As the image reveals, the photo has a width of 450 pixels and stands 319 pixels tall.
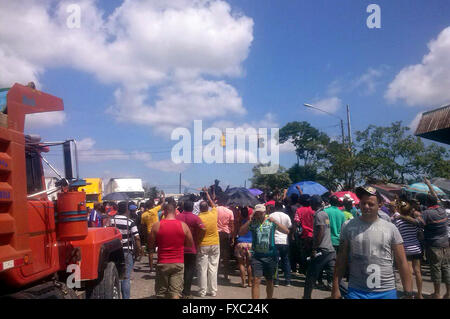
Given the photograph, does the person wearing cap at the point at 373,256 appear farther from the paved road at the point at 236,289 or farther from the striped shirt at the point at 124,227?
the striped shirt at the point at 124,227

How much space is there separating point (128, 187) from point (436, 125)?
2335 centimetres

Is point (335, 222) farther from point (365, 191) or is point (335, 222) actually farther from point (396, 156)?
point (396, 156)

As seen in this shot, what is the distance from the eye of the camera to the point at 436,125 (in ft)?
32.3

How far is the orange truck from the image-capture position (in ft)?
9.39

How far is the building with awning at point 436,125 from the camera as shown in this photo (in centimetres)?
966

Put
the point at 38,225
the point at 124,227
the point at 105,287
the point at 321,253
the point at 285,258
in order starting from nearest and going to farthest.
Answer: the point at 38,225
the point at 105,287
the point at 321,253
the point at 124,227
the point at 285,258

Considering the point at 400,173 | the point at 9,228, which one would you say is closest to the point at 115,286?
the point at 9,228

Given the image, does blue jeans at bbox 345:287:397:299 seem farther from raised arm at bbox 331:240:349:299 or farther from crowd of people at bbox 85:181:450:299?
raised arm at bbox 331:240:349:299

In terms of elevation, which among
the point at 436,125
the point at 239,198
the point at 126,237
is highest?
the point at 436,125

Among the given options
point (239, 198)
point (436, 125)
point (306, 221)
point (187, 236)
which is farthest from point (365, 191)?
point (436, 125)

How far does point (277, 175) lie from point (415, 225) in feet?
114

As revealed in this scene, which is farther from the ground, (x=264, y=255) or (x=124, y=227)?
(x=124, y=227)
